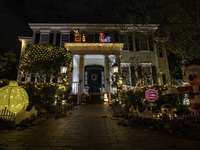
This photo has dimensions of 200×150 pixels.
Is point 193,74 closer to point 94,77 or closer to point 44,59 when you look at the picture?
point 44,59

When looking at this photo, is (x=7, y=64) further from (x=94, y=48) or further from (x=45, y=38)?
(x=94, y=48)

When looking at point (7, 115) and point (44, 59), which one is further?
point (44, 59)

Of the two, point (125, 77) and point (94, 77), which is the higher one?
point (94, 77)

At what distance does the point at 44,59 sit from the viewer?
12.1m

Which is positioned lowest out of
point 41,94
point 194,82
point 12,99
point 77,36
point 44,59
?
point 12,99

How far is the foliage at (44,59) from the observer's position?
1219 centimetres

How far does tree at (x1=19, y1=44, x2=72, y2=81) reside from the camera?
1219cm

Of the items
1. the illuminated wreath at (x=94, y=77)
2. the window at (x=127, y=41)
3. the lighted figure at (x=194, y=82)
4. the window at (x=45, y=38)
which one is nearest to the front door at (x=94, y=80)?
the illuminated wreath at (x=94, y=77)

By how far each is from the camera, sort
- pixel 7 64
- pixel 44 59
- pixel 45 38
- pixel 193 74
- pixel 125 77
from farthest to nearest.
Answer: pixel 7 64, pixel 45 38, pixel 44 59, pixel 125 77, pixel 193 74

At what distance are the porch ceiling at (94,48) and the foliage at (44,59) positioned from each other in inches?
54.7

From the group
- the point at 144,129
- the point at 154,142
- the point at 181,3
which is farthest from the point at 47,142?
the point at 181,3

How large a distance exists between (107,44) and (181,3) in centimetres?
850

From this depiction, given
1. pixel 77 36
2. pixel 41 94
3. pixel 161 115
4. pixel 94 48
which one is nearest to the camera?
pixel 161 115

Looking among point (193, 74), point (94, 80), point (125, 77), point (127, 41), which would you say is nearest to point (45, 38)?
point (94, 80)
